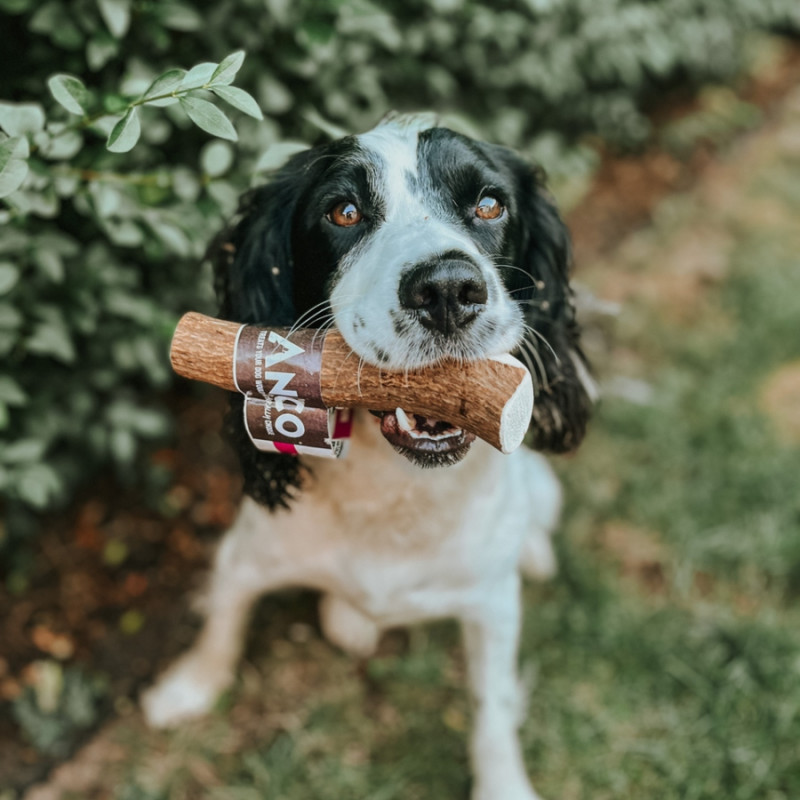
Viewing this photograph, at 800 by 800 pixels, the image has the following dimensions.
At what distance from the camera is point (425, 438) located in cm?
167

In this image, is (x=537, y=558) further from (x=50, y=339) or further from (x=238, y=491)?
(x=50, y=339)

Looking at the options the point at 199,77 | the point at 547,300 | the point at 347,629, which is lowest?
A: the point at 347,629

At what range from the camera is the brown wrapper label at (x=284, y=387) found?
5.01 ft

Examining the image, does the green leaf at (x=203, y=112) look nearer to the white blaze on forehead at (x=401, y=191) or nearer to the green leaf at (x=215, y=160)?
the white blaze on forehead at (x=401, y=191)

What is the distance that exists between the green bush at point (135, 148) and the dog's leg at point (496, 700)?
1177 millimetres

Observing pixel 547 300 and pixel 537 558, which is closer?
pixel 547 300

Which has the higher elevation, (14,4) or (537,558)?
(14,4)

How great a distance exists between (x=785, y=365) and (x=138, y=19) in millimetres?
2996

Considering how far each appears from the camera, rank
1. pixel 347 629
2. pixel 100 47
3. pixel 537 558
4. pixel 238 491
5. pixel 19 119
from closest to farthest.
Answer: pixel 19 119 → pixel 100 47 → pixel 347 629 → pixel 537 558 → pixel 238 491

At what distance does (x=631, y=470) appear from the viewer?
333cm

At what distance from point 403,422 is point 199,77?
0.73m

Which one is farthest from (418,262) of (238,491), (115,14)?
(238,491)

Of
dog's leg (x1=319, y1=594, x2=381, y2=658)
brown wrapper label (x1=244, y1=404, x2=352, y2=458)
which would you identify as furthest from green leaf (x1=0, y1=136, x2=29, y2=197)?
dog's leg (x1=319, y1=594, x2=381, y2=658)

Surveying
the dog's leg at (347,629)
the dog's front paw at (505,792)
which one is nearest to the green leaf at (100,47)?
the dog's leg at (347,629)
